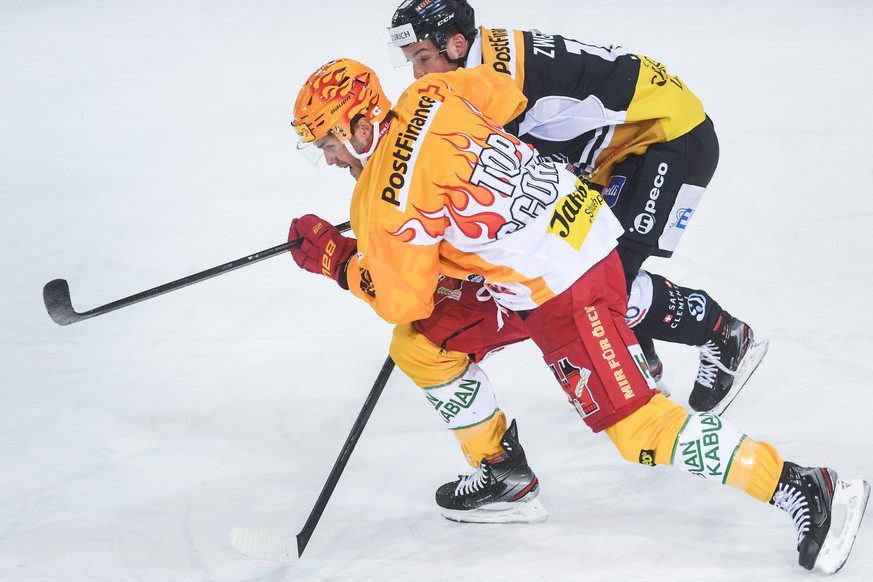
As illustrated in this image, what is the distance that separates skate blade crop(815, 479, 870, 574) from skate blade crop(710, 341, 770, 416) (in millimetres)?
809

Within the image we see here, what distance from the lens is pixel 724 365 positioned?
3.35m

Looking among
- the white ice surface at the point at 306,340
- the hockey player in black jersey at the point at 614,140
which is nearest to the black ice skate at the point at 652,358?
the white ice surface at the point at 306,340

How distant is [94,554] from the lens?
2.94 metres

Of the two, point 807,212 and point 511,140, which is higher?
point 511,140

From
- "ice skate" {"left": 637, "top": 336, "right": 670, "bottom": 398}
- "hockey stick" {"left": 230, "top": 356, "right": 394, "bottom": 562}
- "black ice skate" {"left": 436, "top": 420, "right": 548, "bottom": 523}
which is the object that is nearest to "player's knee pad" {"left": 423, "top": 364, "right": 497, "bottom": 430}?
"black ice skate" {"left": 436, "top": 420, "right": 548, "bottom": 523}

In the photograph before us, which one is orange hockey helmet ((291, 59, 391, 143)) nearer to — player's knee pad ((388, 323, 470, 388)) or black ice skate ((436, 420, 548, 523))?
player's knee pad ((388, 323, 470, 388))

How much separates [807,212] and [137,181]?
3314 millimetres

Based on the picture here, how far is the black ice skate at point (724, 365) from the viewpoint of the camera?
11.0 feet

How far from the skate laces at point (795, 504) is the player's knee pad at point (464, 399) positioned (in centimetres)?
85

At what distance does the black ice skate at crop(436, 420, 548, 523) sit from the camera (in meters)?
3.00

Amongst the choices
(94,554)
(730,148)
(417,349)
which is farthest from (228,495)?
(730,148)

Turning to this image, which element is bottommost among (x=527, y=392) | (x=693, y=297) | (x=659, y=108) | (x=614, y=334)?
(x=527, y=392)

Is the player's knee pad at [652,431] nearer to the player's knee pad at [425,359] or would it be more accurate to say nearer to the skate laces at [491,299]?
the skate laces at [491,299]

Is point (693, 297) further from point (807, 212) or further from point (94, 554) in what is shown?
point (94, 554)
